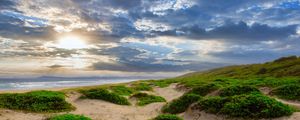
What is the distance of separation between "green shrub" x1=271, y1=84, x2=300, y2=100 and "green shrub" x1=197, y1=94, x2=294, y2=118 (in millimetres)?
9402

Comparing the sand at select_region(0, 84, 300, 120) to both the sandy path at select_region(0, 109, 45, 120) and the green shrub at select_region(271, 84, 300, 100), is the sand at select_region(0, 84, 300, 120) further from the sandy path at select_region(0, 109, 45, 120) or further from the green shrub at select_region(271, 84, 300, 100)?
the green shrub at select_region(271, 84, 300, 100)

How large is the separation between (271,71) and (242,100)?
6708cm

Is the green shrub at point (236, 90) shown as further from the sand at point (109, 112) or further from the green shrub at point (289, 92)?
the sand at point (109, 112)

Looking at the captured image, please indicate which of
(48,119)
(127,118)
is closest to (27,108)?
(48,119)

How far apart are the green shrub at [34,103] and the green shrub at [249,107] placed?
11943mm

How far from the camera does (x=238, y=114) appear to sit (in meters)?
21.4

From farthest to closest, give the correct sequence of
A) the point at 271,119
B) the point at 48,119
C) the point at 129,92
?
the point at 129,92 → the point at 48,119 → the point at 271,119

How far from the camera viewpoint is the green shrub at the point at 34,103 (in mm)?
26883

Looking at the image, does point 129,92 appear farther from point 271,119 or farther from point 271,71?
point 271,71

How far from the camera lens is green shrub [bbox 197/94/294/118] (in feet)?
67.5

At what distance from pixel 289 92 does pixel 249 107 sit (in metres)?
11.5

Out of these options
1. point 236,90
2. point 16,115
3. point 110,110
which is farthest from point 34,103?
point 236,90

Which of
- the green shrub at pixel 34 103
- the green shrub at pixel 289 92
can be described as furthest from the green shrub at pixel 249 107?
the green shrub at pixel 34 103

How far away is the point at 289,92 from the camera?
102ft
